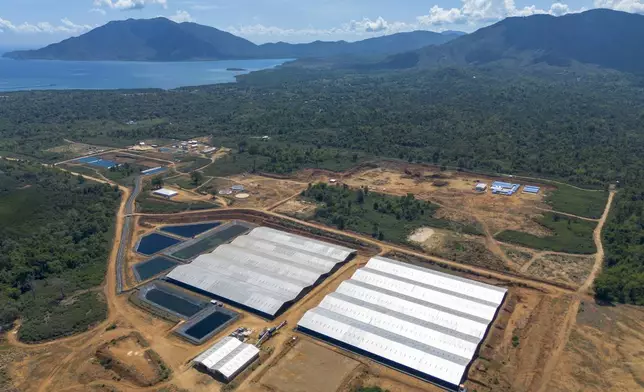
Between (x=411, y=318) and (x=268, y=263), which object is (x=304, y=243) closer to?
(x=268, y=263)

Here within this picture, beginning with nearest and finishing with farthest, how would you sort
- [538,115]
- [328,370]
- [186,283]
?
[328,370], [186,283], [538,115]

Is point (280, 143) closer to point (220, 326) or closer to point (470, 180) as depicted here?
point (470, 180)

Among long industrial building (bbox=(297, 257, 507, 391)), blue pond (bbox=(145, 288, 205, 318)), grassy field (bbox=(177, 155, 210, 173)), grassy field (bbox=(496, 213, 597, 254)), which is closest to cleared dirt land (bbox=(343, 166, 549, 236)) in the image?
grassy field (bbox=(496, 213, 597, 254))

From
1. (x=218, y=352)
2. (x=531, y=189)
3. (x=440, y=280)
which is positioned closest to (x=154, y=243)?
(x=218, y=352)

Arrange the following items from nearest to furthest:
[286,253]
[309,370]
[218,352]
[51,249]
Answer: [309,370], [218,352], [286,253], [51,249]

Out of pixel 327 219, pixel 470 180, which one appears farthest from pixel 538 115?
pixel 327 219

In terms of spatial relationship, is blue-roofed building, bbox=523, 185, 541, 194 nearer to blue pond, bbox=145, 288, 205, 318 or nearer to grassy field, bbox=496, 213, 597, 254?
grassy field, bbox=496, 213, 597, 254

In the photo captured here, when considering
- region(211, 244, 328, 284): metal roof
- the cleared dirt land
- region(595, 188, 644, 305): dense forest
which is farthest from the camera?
the cleared dirt land
